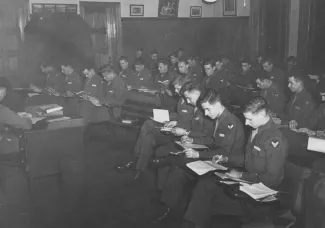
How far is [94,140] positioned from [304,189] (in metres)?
4.07

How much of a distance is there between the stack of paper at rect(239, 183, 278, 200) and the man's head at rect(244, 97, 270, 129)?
53 centimetres

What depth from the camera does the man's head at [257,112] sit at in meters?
2.79

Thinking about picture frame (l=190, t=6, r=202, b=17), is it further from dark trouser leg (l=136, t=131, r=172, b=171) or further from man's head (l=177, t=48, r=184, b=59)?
dark trouser leg (l=136, t=131, r=172, b=171)

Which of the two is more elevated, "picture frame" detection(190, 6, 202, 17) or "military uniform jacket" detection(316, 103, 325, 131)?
"picture frame" detection(190, 6, 202, 17)

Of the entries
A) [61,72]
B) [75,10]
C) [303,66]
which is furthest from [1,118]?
[303,66]

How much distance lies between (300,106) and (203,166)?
231cm

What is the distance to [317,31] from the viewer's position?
7.53 metres

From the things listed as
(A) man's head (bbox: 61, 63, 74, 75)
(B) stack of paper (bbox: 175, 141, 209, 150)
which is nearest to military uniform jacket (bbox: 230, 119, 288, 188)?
(B) stack of paper (bbox: 175, 141, 209, 150)

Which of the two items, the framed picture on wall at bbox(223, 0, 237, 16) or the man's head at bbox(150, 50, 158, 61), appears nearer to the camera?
the man's head at bbox(150, 50, 158, 61)

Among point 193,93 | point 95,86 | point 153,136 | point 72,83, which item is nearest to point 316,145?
point 193,93

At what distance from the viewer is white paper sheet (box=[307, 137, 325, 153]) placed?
2898mm

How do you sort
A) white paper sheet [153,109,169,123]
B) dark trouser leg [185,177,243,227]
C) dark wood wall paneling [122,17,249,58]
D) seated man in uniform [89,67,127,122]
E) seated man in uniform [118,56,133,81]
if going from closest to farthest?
dark trouser leg [185,177,243,227] < white paper sheet [153,109,169,123] < seated man in uniform [89,67,127,122] < seated man in uniform [118,56,133,81] < dark wood wall paneling [122,17,249,58]

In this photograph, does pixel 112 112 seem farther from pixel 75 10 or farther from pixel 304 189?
pixel 304 189

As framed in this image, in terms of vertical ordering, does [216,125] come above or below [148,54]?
below
